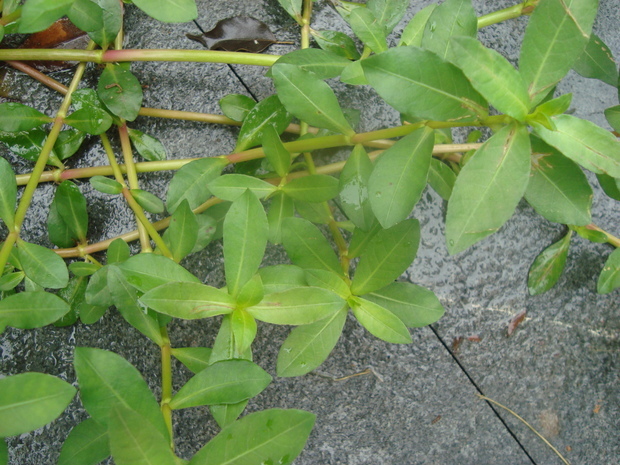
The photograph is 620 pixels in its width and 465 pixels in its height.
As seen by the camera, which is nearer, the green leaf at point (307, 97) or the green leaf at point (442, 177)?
the green leaf at point (307, 97)

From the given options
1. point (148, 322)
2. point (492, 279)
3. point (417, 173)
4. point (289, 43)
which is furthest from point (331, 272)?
point (289, 43)

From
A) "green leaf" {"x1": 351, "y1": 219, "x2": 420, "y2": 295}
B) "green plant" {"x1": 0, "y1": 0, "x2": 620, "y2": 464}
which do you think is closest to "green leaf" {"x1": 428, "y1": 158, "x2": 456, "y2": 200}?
"green plant" {"x1": 0, "y1": 0, "x2": 620, "y2": 464}

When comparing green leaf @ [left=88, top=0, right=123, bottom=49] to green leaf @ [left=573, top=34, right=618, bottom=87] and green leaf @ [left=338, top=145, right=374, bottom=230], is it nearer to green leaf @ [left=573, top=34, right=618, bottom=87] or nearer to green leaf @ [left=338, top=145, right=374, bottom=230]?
green leaf @ [left=338, top=145, right=374, bottom=230]

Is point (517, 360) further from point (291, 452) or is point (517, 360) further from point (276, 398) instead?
point (291, 452)

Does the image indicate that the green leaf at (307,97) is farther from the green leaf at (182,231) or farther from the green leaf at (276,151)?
the green leaf at (182,231)

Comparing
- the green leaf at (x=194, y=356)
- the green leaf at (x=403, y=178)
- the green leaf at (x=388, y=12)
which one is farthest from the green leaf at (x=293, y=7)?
the green leaf at (x=194, y=356)

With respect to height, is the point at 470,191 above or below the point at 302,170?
above
